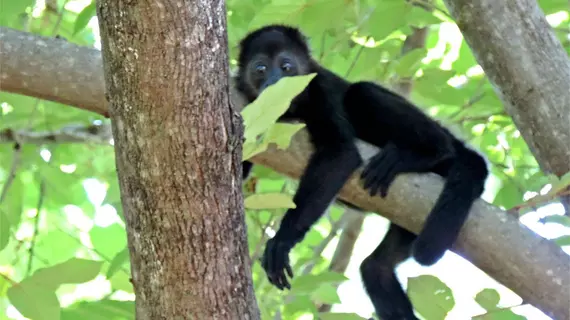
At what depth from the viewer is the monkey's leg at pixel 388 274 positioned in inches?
124


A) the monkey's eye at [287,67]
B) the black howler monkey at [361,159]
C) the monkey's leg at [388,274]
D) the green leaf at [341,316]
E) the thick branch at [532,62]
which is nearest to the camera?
the green leaf at [341,316]

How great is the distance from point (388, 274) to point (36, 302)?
70.8 inches

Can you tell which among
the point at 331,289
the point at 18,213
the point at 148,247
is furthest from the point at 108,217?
the point at 148,247

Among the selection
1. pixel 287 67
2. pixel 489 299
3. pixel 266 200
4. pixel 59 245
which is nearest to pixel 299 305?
pixel 489 299

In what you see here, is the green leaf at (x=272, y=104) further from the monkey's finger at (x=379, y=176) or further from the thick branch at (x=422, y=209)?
the monkey's finger at (x=379, y=176)

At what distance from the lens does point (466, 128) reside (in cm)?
385

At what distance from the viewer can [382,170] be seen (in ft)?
8.11

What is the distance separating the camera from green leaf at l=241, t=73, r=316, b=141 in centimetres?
129

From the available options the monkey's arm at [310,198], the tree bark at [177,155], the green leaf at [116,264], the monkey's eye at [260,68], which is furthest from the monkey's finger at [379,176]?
the monkey's eye at [260,68]

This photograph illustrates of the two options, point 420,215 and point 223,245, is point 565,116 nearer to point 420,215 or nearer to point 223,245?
point 420,215

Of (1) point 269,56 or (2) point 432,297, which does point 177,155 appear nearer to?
(2) point 432,297

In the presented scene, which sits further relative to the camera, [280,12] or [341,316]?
[280,12]

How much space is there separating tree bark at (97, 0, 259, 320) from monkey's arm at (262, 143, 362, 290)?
93 cm

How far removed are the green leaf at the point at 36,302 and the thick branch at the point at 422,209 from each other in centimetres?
67
